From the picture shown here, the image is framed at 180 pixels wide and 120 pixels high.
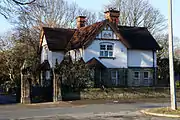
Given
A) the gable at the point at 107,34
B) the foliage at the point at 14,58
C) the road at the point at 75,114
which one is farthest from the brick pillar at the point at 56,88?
the foliage at the point at 14,58

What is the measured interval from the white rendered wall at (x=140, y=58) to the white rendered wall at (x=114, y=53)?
115cm

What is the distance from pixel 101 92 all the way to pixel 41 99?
5331 millimetres

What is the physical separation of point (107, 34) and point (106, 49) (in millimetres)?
1771

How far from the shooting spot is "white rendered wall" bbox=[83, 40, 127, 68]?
1524 inches

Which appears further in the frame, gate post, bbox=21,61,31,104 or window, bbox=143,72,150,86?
window, bbox=143,72,150,86

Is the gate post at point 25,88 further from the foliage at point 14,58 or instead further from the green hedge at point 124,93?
the foliage at point 14,58

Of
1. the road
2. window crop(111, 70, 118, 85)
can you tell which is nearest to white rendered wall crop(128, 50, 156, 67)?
window crop(111, 70, 118, 85)

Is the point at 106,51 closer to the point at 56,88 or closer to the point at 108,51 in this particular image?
the point at 108,51

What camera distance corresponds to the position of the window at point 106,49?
39.6m

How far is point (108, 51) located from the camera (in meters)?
40.0

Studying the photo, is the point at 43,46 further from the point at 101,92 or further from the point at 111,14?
the point at 101,92

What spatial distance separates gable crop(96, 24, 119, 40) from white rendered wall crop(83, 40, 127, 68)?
18.9 inches

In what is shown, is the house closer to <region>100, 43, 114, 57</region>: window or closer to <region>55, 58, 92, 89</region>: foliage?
<region>100, 43, 114, 57</region>: window

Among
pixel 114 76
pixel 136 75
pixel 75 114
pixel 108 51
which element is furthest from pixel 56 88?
pixel 136 75
